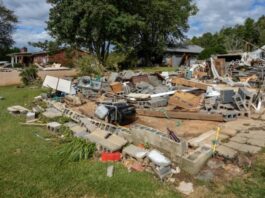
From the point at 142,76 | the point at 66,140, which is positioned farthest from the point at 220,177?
the point at 142,76

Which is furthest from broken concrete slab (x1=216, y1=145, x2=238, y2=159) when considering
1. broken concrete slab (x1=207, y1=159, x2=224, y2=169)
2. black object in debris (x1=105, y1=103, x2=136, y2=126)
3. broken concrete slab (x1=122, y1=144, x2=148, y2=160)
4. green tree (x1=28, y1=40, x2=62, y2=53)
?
green tree (x1=28, y1=40, x2=62, y2=53)

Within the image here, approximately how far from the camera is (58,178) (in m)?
4.83

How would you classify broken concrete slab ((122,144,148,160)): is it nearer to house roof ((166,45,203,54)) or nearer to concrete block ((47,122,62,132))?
concrete block ((47,122,62,132))

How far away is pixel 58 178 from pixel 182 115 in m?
4.84

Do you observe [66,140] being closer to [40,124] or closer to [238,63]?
[40,124]

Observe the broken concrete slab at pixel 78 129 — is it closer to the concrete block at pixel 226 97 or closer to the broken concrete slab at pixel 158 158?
the broken concrete slab at pixel 158 158

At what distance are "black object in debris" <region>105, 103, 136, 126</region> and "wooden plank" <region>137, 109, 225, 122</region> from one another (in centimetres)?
87

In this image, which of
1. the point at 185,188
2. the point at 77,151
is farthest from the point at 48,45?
the point at 185,188

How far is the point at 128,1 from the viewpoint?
26.8 meters

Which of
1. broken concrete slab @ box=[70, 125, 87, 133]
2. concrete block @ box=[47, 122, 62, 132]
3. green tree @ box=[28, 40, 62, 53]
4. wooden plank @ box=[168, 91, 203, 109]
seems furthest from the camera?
green tree @ box=[28, 40, 62, 53]

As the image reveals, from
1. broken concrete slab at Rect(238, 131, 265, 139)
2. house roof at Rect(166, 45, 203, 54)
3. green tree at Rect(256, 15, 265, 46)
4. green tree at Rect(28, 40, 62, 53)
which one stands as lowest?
broken concrete slab at Rect(238, 131, 265, 139)

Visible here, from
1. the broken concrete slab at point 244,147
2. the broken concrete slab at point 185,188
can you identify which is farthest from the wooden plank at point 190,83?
the broken concrete slab at point 185,188

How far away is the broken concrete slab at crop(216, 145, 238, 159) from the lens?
5371 millimetres

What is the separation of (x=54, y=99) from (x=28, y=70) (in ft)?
24.9
